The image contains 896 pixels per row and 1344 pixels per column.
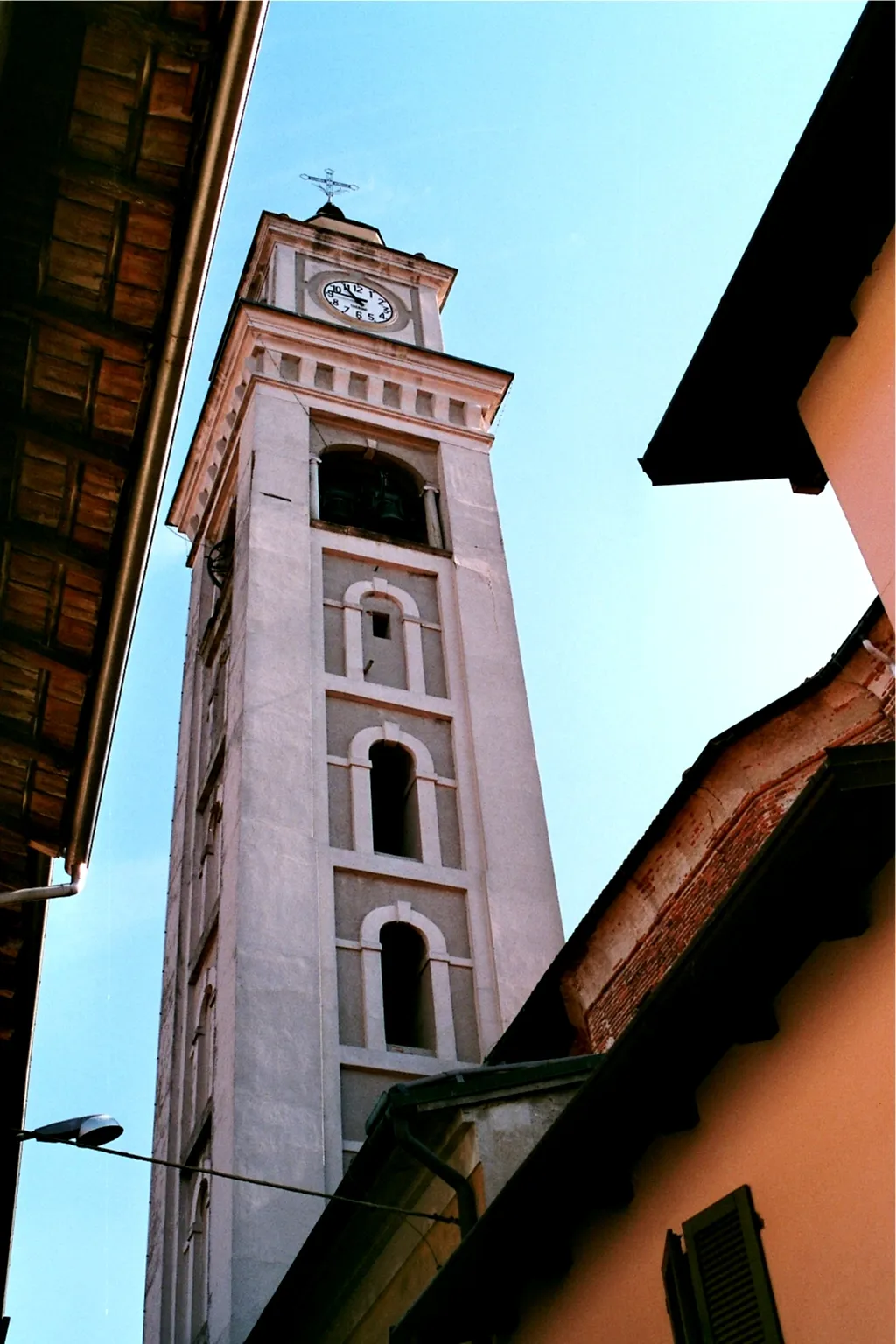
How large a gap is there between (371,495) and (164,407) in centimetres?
1820

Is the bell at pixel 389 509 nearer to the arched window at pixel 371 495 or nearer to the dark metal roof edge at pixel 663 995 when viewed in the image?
the arched window at pixel 371 495

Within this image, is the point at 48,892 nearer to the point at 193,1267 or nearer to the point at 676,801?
the point at 676,801

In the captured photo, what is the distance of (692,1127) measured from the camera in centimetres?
665

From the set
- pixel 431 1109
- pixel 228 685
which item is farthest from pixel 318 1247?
pixel 228 685

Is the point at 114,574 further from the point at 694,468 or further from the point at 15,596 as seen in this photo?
the point at 694,468

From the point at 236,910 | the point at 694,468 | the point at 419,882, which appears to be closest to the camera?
the point at 694,468

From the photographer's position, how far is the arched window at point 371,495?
74.8 ft

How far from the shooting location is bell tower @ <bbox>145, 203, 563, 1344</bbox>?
51.4ft

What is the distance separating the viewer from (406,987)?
17.8 m

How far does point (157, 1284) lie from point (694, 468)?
13761 mm

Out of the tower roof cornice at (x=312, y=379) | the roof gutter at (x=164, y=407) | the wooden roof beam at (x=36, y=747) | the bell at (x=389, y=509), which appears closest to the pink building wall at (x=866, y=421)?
the roof gutter at (x=164, y=407)

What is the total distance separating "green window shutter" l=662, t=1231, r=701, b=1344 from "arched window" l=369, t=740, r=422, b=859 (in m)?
12.6

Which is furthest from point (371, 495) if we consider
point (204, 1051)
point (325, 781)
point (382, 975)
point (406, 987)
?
point (204, 1051)

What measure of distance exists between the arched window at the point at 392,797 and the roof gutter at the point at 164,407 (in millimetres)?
12788
